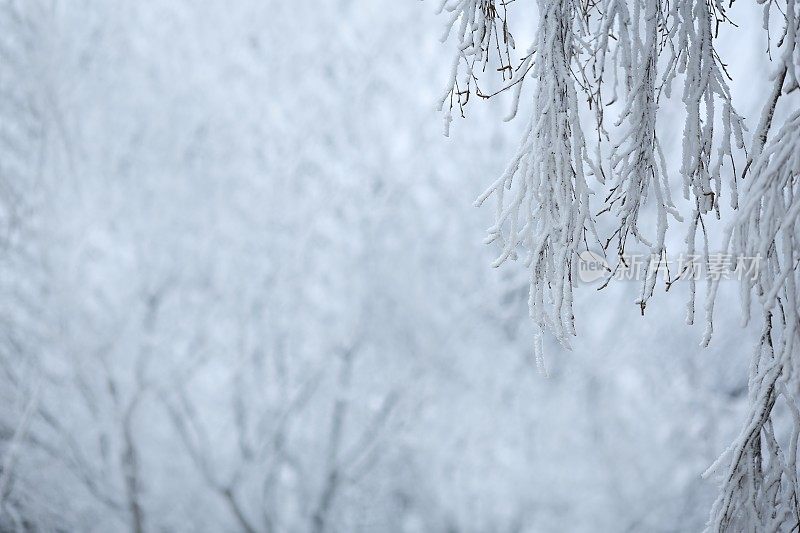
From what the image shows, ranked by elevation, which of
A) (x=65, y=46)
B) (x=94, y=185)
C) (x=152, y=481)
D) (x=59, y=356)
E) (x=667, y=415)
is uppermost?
(x=65, y=46)

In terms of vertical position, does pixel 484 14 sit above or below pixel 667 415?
above

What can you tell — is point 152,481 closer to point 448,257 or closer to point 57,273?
point 57,273

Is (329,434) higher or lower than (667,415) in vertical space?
higher

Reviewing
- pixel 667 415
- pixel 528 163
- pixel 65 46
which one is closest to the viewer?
pixel 528 163

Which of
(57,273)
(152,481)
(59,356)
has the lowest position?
(152,481)

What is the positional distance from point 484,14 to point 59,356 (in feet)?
9.67

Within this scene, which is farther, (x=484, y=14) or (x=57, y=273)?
(x=57, y=273)

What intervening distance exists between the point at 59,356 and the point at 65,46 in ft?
4.35

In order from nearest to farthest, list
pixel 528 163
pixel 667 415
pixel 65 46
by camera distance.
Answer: pixel 528 163 → pixel 667 415 → pixel 65 46

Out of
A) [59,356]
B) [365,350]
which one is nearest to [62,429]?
[59,356]

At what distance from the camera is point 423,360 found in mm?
3383

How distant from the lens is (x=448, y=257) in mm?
3348

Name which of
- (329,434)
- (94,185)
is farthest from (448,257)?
(94,185)

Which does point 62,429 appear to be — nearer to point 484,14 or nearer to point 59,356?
point 59,356
